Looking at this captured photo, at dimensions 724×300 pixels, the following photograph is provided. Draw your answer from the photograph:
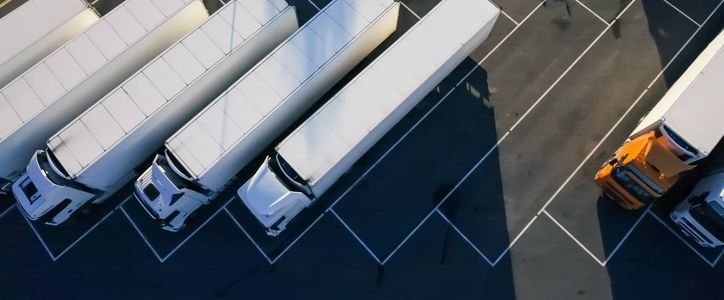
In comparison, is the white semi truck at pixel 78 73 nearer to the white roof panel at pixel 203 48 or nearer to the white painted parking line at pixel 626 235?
the white roof panel at pixel 203 48

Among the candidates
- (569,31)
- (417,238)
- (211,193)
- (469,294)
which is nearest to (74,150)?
(211,193)

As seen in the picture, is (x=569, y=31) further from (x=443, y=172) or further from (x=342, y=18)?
(x=342, y=18)

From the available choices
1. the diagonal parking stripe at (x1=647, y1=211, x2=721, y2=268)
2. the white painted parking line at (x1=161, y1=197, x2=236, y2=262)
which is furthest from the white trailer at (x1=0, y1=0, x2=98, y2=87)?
the diagonal parking stripe at (x1=647, y1=211, x2=721, y2=268)

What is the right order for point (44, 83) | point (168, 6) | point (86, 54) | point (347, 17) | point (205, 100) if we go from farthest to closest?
point (168, 6) < point (205, 100) < point (347, 17) < point (86, 54) < point (44, 83)

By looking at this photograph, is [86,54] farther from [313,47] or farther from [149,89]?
[313,47]

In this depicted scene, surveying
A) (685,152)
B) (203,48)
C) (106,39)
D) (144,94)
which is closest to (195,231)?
(144,94)

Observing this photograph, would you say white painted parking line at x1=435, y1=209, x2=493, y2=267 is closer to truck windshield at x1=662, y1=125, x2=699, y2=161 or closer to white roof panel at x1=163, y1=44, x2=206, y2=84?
truck windshield at x1=662, y1=125, x2=699, y2=161

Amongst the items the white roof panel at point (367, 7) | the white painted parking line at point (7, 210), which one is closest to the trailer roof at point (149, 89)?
the white roof panel at point (367, 7)
